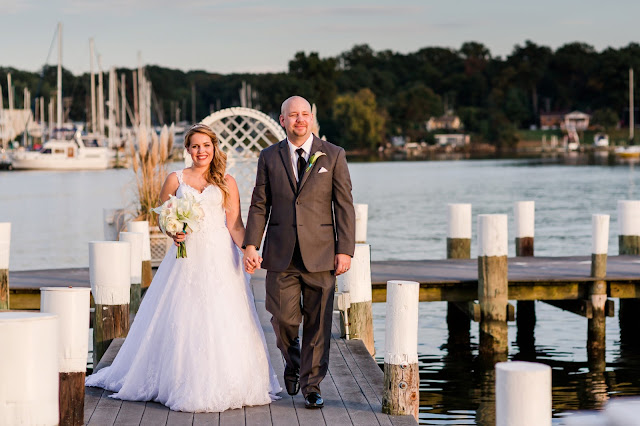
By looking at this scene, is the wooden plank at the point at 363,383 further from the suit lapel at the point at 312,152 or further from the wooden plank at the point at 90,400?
the wooden plank at the point at 90,400

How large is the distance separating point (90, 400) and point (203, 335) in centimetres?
96

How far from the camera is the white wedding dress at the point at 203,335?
23.8 feet

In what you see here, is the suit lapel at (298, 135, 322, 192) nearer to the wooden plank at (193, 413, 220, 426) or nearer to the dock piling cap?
the wooden plank at (193, 413, 220, 426)

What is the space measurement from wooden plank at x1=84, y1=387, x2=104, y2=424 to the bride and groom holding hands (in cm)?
16

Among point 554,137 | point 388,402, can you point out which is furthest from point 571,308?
point 554,137

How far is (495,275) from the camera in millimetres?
12984

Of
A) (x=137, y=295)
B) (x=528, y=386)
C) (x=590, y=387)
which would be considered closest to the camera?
(x=528, y=386)

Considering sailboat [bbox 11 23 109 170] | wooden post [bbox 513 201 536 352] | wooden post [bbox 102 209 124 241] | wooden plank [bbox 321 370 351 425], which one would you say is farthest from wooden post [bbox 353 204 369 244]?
sailboat [bbox 11 23 109 170]

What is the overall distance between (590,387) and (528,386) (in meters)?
8.02

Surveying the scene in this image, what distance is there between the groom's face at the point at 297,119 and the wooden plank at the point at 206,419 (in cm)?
191

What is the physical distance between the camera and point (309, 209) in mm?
7102

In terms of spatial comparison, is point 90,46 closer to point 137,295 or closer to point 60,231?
point 60,231

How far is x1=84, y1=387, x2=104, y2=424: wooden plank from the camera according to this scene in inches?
279

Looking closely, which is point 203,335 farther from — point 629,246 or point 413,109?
point 413,109
